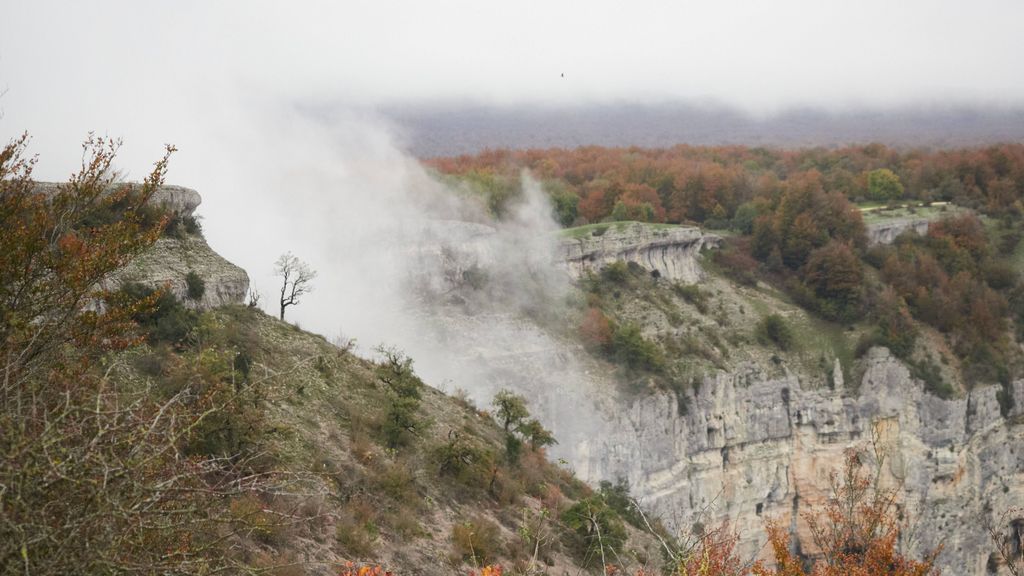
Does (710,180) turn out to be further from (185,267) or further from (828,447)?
(185,267)

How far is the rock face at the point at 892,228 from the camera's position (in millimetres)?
62938

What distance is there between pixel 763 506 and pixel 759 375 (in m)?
7.20

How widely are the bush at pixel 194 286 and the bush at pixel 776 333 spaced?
36136 mm

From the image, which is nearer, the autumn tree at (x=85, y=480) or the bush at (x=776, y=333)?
the autumn tree at (x=85, y=480)

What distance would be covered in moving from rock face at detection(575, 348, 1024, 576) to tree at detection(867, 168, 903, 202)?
26362mm

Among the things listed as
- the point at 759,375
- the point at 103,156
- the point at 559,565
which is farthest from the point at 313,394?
the point at 759,375

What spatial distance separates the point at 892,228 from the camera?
6350 cm

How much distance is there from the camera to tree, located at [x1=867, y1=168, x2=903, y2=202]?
242 ft

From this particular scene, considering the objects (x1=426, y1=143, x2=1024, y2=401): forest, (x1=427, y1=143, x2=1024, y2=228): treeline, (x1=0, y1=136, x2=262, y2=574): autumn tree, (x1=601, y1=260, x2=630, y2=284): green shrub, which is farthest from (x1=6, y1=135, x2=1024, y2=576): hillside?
(x1=427, y1=143, x2=1024, y2=228): treeline

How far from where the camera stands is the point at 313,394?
2269 cm

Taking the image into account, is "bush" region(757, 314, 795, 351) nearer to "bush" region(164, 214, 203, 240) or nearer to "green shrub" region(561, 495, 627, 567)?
"green shrub" region(561, 495, 627, 567)

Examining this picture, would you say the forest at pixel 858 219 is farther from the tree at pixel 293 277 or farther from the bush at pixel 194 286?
the bush at pixel 194 286

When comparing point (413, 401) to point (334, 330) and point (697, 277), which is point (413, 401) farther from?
point (697, 277)

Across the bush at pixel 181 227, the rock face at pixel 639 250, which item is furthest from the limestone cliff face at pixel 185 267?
the rock face at pixel 639 250
